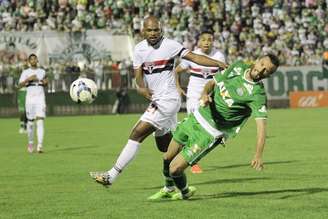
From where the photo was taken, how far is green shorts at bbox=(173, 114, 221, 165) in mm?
11453

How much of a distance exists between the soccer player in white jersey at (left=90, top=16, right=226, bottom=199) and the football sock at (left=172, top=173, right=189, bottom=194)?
0.50 meters

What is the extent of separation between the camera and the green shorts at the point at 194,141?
1145 centimetres

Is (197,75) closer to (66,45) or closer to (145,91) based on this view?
(145,91)

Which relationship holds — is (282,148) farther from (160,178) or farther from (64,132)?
(64,132)

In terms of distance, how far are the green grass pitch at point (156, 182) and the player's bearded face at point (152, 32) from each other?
2151mm

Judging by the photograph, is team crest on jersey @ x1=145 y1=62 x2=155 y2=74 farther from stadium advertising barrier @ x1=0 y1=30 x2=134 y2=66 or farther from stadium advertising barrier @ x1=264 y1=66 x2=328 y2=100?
stadium advertising barrier @ x1=0 y1=30 x2=134 y2=66

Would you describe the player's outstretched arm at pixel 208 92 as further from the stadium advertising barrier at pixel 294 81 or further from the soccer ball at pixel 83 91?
the stadium advertising barrier at pixel 294 81

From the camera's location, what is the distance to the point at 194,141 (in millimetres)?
11508

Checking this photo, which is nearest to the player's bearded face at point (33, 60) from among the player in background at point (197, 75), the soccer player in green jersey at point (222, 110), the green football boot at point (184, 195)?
the player in background at point (197, 75)

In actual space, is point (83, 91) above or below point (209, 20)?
above

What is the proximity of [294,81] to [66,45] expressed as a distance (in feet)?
37.9

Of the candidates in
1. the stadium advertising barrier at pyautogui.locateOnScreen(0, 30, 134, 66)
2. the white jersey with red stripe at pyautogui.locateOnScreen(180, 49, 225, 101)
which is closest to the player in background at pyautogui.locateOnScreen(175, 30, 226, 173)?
the white jersey with red stripe at pyautogui.locateOnScreen(180, 49, 225, 101)

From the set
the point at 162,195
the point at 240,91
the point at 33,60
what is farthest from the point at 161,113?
the point at 33,60

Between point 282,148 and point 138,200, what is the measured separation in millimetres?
9976
